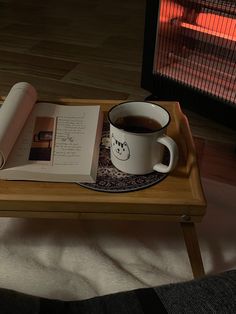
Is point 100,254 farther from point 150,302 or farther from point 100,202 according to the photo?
point 150,302

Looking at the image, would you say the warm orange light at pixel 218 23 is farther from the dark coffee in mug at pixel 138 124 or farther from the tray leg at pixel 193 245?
the tray leg at pixel 193 245

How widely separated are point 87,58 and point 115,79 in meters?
0.25

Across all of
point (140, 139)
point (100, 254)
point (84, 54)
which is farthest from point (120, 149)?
point (84, 54)

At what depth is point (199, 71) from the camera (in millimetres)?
1255

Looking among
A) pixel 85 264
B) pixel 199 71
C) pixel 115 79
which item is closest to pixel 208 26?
pixel 199 71

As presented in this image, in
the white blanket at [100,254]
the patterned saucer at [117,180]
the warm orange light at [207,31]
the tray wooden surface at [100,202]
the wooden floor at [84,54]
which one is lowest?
the white blanket at [100,254]

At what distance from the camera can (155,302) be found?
0.39 m

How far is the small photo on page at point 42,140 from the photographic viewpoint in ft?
2.27

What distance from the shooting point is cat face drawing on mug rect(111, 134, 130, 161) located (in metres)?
0.65

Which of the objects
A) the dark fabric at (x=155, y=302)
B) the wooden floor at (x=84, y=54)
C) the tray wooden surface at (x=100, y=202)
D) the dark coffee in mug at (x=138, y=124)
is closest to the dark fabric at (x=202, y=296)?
the dark fabric at (x=155, y=302)

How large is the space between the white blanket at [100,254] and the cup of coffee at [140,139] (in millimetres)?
247

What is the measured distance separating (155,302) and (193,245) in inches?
12.8

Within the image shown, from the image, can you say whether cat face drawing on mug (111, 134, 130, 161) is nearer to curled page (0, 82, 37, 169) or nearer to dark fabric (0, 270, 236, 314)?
curled page (0, 82, 37, 169)

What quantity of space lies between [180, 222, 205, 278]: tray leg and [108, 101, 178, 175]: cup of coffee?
0.11m
